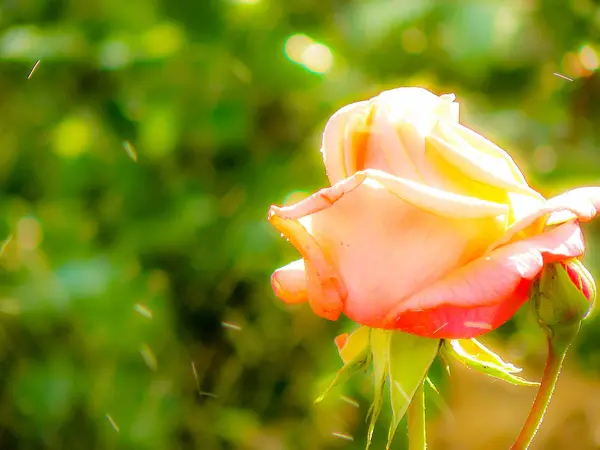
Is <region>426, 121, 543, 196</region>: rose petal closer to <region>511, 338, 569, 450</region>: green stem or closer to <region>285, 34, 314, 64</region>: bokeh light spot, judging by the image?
<region>511, 338, 569, 450</region>: green stem

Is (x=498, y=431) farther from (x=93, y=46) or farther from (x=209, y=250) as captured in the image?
(x=93, y=46)

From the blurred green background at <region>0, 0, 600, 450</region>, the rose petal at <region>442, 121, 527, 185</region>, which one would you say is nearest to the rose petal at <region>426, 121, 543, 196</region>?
the rose petal at <region>442, 121, 527, 185</region>

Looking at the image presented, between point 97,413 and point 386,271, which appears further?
point 97,413

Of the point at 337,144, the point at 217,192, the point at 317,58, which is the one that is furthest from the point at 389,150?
the point at 217,192

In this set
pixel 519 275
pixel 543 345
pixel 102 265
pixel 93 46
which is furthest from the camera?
pixel 93 46

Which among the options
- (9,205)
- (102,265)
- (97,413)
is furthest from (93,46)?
(97,413)

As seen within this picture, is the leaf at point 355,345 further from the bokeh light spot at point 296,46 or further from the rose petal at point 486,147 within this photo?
the bokeh light spot at point 296,46

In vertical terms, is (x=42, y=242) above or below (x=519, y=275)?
below
